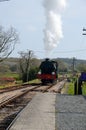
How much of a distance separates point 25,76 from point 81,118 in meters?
78.4

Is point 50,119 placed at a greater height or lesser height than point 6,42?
lesser

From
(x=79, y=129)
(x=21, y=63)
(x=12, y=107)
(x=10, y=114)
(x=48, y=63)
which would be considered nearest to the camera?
(x=79, y=129)

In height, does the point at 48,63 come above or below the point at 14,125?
above

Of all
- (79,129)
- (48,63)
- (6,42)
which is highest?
(6,42)

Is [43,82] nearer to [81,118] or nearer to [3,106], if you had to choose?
[3,106]

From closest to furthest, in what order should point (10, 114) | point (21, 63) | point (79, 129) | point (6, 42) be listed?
point (79, 129)
point (10, 114)
point (6, 42)
point (21, 63)

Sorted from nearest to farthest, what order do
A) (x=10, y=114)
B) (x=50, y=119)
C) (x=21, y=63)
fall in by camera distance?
(x=50, y=119) → (x=10, y=114) → (x=21, y=63)

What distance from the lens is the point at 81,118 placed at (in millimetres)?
17234

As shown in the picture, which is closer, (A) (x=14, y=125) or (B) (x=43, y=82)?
(A) (x=14, y=125)

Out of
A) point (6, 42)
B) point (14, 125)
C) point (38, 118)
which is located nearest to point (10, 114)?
point (38, 118)

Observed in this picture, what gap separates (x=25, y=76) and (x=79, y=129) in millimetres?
81618

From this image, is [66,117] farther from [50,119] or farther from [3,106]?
[3,106]

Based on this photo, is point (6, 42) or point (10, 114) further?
point (6, 42)

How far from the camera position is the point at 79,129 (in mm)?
13969
